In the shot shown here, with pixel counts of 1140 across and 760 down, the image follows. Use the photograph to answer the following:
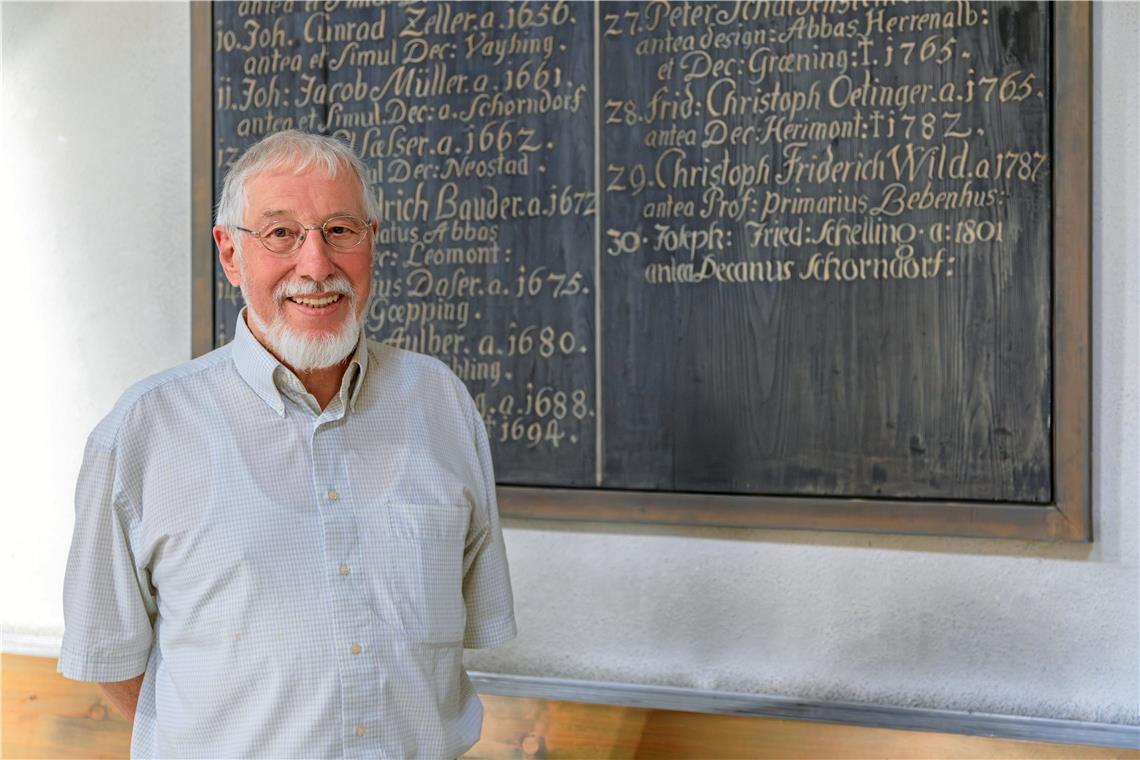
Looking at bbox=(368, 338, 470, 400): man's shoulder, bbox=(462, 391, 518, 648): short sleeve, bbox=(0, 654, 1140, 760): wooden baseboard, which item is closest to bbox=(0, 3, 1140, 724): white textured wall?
bbox=(0, 654, 1140, 760): wooden baseboard

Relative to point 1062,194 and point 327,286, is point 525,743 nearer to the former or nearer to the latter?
point 327,286

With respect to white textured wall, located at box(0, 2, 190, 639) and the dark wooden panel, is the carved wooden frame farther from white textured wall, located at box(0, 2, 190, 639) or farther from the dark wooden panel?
white textured wall, located at box(0, 2, 190, 639)

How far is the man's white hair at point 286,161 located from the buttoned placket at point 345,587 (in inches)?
11.1

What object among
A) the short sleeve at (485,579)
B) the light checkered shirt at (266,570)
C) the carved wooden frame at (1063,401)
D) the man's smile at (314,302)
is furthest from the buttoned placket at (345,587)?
the carved wooden frame at (1063,401)

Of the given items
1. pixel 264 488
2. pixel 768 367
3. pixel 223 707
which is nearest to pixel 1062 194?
pixel 768 367

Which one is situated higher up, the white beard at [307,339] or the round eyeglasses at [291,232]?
the round eyeglasses at [291,232]

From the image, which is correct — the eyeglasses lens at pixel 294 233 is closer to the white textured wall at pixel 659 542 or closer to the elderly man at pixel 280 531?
the elderly man at pixel 280 531

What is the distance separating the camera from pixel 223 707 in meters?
1.36

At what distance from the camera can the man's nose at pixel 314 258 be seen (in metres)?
1.44

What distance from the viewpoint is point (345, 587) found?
1393mm

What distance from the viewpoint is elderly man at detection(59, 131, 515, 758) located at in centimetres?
136

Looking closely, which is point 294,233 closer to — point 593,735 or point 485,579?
point 485,579

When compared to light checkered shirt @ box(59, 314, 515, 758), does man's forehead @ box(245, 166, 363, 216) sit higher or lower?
higher

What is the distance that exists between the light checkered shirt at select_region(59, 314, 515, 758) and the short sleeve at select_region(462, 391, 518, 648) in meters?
0.10
